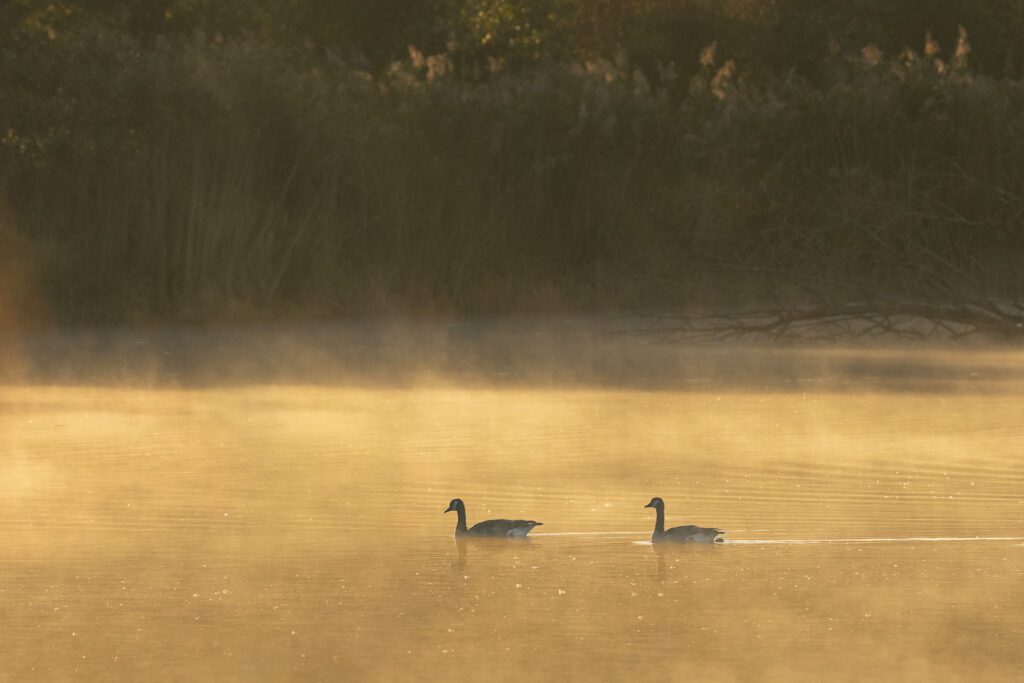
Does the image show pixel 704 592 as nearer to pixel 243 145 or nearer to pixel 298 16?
pixel 243 145

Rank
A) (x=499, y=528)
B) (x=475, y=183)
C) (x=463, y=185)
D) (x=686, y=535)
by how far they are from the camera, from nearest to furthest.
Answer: (x=686, y=535) → (x=499, y=528) → (x=463, y=185) → (x=475, y=183)

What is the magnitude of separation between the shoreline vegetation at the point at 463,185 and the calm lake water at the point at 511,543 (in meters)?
7.23

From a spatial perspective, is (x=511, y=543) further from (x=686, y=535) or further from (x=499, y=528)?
(x=686, y=535)

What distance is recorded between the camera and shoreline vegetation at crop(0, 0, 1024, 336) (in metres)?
24.3

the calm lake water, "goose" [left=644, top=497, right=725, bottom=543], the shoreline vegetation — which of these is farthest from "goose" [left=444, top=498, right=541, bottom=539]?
the shoreline vegetation

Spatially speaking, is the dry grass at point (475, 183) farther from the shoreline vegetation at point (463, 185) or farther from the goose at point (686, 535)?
the goose at point (686, 535)

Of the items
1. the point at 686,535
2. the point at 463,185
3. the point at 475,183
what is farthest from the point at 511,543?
the point at 475,183

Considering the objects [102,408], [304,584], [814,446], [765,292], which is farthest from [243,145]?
[304,584]

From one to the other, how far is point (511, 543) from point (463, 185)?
56.0 feet

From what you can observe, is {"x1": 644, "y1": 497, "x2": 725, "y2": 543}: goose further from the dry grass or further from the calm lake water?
the dry grass

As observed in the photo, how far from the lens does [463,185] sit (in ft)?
87.3

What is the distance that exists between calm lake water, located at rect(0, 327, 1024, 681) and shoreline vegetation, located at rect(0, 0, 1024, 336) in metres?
7.23

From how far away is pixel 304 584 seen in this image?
8734 millimetres

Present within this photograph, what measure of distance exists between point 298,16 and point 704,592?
1487 inches
